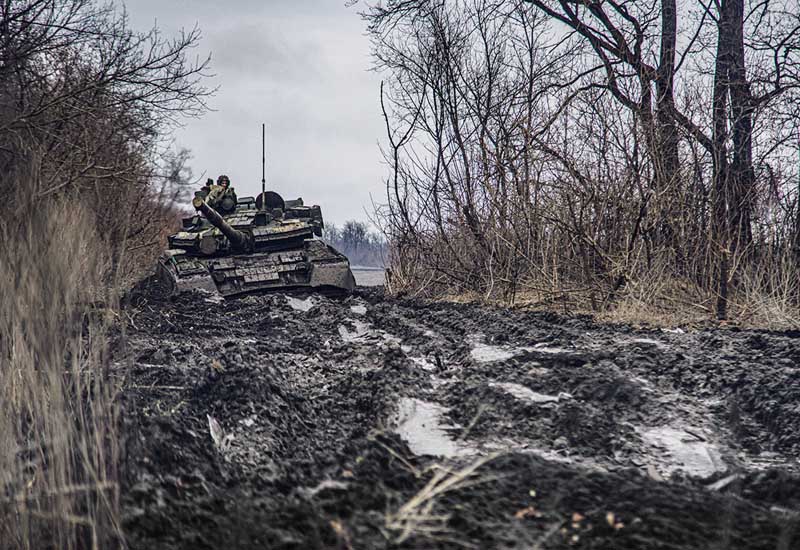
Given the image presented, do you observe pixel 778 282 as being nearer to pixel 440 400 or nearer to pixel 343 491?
pixel 440 400

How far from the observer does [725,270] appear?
25.5ft

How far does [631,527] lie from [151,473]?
1.84 meters

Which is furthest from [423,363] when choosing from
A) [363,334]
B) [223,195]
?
[223,195]

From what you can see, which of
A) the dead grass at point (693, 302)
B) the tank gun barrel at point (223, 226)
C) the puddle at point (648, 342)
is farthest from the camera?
the tank gun barrel at point (223, 226)

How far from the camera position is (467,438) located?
3867mm

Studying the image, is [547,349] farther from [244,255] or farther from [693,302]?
[244,255]

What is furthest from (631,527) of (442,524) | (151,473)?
(151,473)

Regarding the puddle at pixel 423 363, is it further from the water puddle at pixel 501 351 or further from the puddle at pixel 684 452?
the puddle at pixel 684 452

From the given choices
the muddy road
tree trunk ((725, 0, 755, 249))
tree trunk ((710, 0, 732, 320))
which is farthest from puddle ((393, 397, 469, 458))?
tree trunk ((710, 0, 732, 320))

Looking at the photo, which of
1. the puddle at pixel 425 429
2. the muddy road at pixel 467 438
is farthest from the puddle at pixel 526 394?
the puddle at pixel 425 429

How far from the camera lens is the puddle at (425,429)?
11.8ft

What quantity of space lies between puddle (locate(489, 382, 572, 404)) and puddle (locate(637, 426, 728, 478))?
59 cm

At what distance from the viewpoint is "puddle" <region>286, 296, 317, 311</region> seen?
34.6 feet

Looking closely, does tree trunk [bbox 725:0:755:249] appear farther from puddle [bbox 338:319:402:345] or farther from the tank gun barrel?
the tank gun barrel
